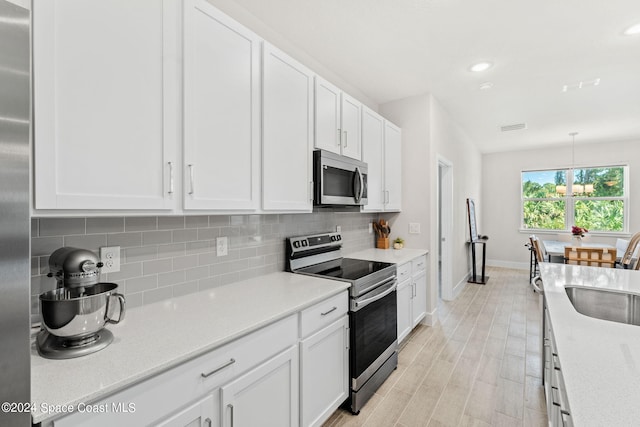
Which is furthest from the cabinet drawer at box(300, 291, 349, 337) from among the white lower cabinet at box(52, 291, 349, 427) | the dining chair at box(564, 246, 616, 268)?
the dining chair at box(564, 246, 616, 268)

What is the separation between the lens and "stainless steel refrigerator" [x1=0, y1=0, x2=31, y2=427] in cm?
61

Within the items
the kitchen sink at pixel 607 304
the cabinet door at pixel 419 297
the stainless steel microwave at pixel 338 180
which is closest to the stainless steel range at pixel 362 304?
the stainless steel microwave at pixel 338 180

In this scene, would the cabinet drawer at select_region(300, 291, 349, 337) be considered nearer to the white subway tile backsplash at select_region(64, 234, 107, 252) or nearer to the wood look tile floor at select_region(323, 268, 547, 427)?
the wood look tile floor at select_region(323, 268, 547, 427)

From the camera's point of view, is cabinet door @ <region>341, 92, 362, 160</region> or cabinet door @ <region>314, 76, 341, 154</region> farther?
cabinet door @ <region>341, 92, 362, 160</region>

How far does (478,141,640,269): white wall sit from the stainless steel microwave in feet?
18.3

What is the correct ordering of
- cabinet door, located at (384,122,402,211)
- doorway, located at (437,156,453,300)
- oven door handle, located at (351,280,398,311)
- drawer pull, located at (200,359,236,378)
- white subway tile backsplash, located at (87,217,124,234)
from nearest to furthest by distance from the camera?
1. drawer pull, located at (200,359,236,378)
2. white subway tile backsplash, located at (87,217,124,234)
3. oven door handle, located at (351,280,398,311)
4. cabinet door, located at (384,122,402,211)
5. doorway, located at (437,156,453,300)

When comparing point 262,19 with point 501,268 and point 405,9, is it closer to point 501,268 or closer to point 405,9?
point 405,9

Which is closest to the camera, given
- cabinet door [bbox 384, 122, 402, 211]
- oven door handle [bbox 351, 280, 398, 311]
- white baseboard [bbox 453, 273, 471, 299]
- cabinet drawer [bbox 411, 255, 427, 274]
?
oven door handle [bbox 351, 280, 398, 311]

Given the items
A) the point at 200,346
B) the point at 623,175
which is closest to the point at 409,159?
the point at 200,346

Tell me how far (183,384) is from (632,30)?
3736 millimetres

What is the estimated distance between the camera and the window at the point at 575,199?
229 inches

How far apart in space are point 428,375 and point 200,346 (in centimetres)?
211

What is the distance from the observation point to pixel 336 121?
2422 millimetres

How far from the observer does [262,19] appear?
7.18 ft
